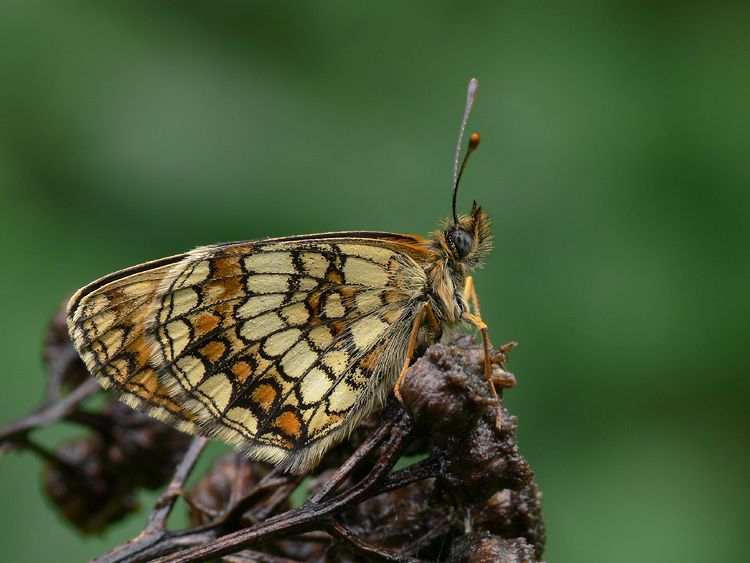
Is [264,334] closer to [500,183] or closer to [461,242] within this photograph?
[461,242]


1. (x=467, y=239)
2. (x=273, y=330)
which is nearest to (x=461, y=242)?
(x=467, y=239)

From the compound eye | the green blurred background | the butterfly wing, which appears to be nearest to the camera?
the butterfly wing

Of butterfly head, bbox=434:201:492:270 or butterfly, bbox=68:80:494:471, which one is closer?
butterfly, bbox=68:80:494:471

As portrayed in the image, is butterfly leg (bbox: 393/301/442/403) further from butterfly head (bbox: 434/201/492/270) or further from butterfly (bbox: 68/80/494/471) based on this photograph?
butterfly head (bbox: 434/201/492/270)

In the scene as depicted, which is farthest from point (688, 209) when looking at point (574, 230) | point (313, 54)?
point (313, 54)

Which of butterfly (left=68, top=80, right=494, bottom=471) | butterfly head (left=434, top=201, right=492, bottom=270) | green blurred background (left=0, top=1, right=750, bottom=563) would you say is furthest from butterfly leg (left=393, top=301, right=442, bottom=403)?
green blurred background (left=0, top=1, right=750, bottom=563)

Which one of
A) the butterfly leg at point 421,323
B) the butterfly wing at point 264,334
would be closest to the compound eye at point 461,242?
the butterfly wing at point 264,334

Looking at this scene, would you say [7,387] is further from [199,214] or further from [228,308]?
[228,308]

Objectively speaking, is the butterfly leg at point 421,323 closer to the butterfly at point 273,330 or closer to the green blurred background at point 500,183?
the butterfly at point 273,330
